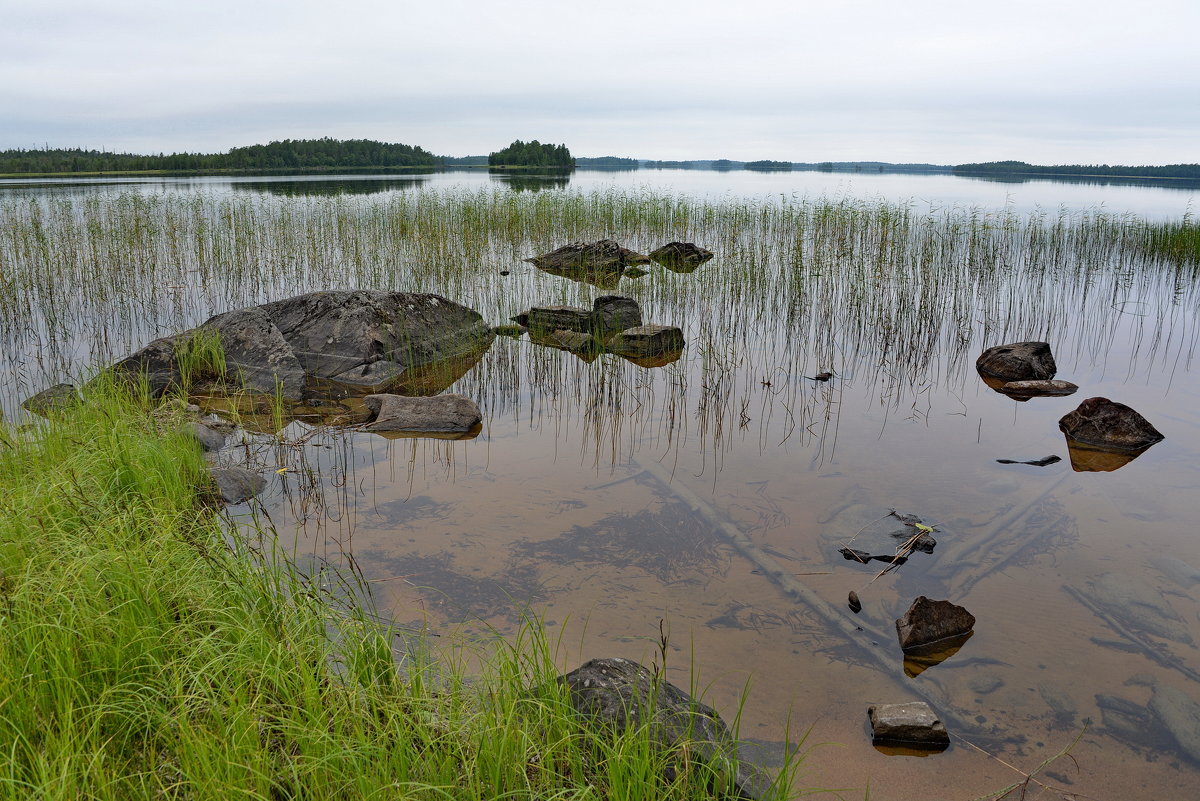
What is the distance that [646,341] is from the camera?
8508mm

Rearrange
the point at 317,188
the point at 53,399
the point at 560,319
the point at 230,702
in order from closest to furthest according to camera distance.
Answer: the point at 230,702
the point at 53,399
the point at 560,319
the point at 317,188

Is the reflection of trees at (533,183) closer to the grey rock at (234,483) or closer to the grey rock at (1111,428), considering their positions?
the grey rock at (1111,428)

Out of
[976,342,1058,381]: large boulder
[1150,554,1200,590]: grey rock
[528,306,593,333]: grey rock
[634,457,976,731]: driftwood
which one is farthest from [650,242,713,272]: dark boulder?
[1150,554,1200,590]: grey rock

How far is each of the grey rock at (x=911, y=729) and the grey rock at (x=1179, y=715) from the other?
0.86 meters

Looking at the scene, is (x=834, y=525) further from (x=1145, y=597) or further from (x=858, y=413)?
(x=858, y=413)

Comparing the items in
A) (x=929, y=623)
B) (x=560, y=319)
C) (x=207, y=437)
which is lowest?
(x=929, y=623)

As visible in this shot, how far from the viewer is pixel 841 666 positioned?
3.15m

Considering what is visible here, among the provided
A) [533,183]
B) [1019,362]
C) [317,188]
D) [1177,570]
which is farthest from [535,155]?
[1177,570]

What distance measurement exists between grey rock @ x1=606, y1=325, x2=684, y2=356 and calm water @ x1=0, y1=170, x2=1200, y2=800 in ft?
1.32

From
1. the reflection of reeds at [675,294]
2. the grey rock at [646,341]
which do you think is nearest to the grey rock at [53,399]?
the reflection of reeds at [675,294]

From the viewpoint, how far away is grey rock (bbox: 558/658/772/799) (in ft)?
7.25

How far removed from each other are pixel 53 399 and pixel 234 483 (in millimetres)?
1894

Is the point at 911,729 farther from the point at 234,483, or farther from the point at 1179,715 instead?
the point at 234,483

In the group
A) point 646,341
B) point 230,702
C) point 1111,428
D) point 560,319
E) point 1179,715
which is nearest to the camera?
point 230,702
